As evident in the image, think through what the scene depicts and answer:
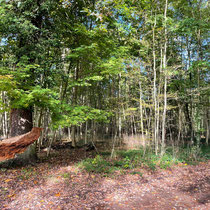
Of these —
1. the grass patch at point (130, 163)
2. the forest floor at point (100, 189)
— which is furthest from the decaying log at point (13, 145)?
the grass patch at point (130, 163)

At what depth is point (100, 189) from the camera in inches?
173

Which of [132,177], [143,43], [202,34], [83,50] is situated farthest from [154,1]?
[132,177]

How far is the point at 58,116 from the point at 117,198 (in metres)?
3.23

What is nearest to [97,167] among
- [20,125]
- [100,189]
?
[100,189]

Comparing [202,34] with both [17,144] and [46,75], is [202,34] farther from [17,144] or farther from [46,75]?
[17,144]

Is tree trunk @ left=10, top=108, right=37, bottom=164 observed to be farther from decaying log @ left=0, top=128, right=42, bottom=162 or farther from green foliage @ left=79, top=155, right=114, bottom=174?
green foliage @ left=79, top=155, right=114, bottom=174

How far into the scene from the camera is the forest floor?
3574mm

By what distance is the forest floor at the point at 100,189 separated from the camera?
357 centimetres

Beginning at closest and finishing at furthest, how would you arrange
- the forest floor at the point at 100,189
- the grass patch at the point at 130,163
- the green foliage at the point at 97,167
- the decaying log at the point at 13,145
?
1. the forest floor at the point at 100,189
2. the decaying log at the point at 13,145
3. the green foliage at the point at 97,167
4. the grass patch at the point at 130,163

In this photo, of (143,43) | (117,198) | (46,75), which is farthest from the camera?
(143,43)

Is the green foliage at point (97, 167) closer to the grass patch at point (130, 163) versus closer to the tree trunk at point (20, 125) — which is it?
the grass patch at point (130, 163)

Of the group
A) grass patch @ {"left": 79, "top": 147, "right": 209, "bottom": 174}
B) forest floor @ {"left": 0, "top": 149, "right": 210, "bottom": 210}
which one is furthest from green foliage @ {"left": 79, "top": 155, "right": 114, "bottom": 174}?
forest floor @ {"left": 0, "top": 149, "right": 210, "bottom": 210}

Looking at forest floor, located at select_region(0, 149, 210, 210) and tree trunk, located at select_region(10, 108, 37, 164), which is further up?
tree trunk, located at select_region(10, 108, 37, 164)

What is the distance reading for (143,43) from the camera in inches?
326
